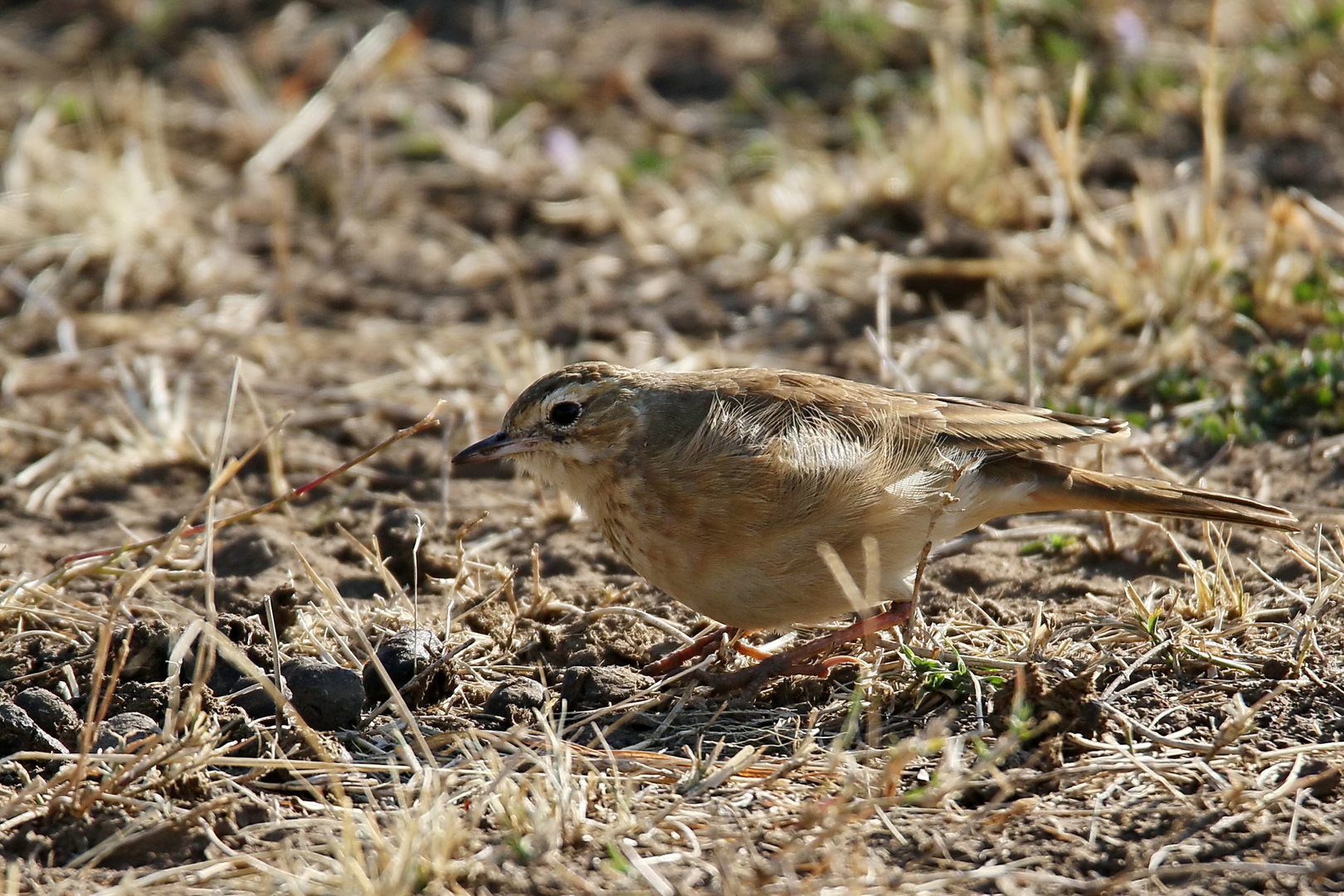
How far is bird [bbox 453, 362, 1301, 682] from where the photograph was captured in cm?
484

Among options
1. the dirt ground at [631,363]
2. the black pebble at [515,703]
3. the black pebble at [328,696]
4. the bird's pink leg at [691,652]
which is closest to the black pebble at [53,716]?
the dirt ground at [631,363]

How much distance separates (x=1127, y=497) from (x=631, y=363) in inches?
116

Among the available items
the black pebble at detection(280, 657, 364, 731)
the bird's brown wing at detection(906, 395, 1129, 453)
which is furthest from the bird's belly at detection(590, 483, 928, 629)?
the black pebble at detection(280, 657, 364, 731)

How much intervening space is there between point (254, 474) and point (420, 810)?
3.16 meters

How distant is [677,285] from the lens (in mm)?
8141

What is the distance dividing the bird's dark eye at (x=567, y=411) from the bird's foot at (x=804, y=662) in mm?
1036

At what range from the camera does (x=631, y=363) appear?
7328 millimetres

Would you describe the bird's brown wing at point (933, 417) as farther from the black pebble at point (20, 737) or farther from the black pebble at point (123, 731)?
the black pebble at point (20, 737)

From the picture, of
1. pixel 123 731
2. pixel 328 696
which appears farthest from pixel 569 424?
pixel 123 731

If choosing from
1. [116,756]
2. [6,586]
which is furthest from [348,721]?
[6,586]

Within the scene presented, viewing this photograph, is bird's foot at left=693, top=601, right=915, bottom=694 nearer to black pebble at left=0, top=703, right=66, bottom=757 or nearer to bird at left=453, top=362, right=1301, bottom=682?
bird at left=453, top=362, right=1301, bottom=682

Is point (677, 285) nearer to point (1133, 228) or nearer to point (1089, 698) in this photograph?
point (1133, 228)

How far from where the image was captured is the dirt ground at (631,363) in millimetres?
3953

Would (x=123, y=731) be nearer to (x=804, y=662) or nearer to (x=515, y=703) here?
(x=515, y=703)
